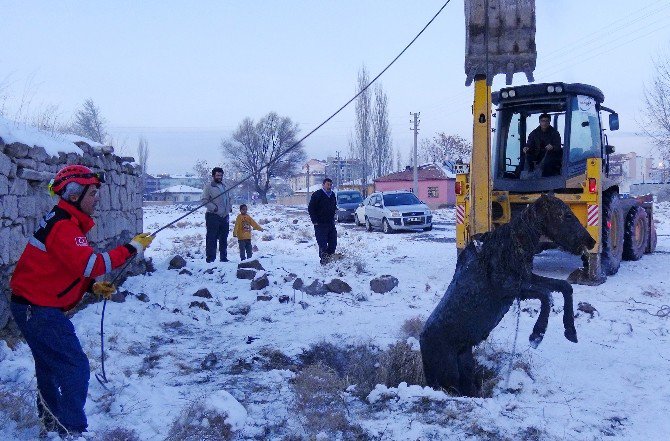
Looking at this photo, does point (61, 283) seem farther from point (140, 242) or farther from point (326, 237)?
point (326, 237)

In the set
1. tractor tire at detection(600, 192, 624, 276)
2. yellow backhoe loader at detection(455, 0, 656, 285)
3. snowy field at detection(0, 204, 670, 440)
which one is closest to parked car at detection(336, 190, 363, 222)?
yellow backhoe loader at detection(455, 0, 656, 285)

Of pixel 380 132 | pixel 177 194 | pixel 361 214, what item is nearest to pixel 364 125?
pixel 380 132

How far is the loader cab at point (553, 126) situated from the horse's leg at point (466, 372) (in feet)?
16.2

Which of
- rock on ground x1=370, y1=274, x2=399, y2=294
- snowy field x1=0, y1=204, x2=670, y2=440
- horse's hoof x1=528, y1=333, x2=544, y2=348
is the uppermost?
horse's hoof x1=528, y1=333, x2=544, y2=348

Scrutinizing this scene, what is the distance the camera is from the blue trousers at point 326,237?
1023 centimetres

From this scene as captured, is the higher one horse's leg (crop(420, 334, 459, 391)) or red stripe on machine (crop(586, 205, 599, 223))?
red stripe on machine (crop(586, 205, 599, 223))

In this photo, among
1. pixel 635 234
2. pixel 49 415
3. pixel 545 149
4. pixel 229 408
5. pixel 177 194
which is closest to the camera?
pixel 49 415

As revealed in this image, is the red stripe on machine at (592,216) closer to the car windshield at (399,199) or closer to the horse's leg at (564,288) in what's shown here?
the horse's leg at (564,288)

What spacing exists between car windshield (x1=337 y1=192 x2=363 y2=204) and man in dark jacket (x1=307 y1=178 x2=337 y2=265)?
15662 mm

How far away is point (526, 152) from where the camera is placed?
905cm

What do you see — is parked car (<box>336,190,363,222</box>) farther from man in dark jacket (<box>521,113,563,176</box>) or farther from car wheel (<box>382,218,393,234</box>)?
man in dark jacket (<box>521,113,563,176</box>)

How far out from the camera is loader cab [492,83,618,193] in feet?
28.1

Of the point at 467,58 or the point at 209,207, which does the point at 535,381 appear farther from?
the point at 209,207

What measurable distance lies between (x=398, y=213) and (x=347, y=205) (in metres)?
7.24
